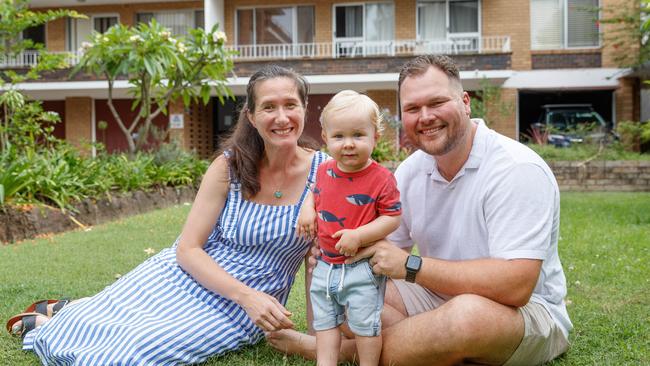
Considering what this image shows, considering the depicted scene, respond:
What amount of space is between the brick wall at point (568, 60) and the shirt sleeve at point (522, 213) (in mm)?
18922

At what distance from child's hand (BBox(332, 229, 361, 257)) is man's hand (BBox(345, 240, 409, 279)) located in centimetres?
6

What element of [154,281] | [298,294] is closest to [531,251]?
[154,281]

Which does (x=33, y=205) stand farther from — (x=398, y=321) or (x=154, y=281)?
(x=398, y=321)

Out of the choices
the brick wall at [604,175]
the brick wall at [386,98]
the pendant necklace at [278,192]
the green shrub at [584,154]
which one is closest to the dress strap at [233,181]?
the pendant necklace at [278,192]

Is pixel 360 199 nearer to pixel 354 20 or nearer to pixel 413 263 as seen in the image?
pixel 413 263

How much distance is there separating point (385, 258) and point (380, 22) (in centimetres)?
1936

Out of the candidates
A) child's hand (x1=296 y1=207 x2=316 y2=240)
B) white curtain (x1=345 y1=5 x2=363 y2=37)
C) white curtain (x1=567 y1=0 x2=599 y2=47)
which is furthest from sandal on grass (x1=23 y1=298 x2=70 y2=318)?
white curtain (x1=567 y1=0 x2=599 y2=47)

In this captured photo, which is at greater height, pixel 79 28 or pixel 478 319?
pixel 79 28

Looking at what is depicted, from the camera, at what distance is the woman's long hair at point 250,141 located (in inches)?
120

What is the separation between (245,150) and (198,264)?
A: 55 cm

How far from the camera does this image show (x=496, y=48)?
20500 mm

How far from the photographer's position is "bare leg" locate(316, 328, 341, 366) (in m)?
2.74

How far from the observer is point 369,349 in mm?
2688

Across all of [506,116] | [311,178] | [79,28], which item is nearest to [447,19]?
[506,116]
